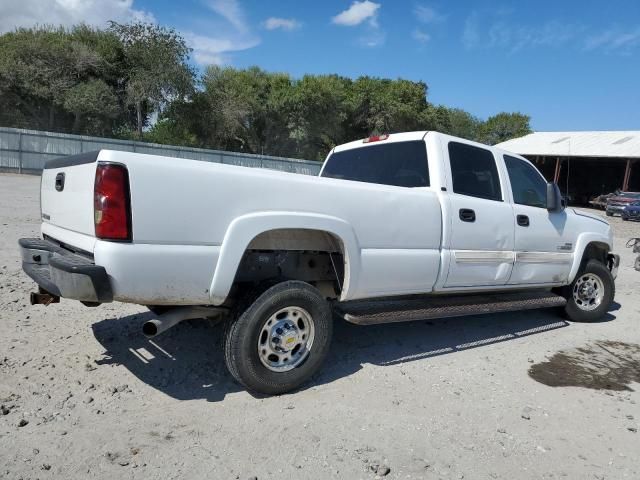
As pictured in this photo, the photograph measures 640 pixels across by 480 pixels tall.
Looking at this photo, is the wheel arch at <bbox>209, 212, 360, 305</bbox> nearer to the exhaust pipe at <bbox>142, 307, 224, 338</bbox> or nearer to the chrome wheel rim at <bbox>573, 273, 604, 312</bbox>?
the exhaust pipe at <bbox>142, 307, 224, 338</bbox>

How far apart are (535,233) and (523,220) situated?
24cm

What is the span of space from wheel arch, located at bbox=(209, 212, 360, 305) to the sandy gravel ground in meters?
0.89

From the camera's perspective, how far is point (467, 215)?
466 centimetres

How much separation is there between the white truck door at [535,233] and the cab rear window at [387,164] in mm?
1167

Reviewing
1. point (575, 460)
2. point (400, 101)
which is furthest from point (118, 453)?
point (400, 101)

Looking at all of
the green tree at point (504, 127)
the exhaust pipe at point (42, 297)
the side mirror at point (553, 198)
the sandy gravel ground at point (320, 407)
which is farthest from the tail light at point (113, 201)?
the green tree at point (504, 127)

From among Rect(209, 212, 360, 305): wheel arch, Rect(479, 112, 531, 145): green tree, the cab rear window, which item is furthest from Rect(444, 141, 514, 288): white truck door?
Rect(479, 112, 531, 145): green tree

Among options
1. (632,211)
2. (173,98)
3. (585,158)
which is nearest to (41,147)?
(173,98)

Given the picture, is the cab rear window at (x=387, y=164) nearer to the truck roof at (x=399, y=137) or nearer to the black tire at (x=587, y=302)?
the truck roof at (x=399, y=137)

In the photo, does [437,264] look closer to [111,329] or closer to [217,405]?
[217,405]

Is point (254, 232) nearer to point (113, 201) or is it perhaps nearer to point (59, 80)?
point (113, 201)

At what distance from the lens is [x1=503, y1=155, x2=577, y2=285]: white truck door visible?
5.27 meters

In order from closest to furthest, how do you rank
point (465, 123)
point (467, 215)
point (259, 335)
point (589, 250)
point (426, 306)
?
1. point (259, 335)
2. point (426, 306)
3. point (467, 215)
4. point (589, 250)
5. point (465, 123)

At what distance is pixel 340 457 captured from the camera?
2984mm
